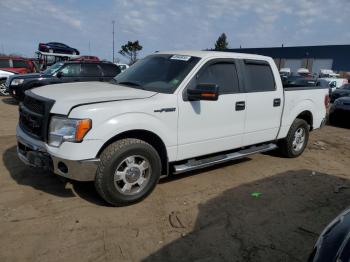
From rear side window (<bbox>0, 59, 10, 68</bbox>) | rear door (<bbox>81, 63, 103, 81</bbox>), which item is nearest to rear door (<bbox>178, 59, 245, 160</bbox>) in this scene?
rear door (<bbox>81, 63, 103, 81</bbox>)

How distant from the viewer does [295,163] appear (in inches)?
250

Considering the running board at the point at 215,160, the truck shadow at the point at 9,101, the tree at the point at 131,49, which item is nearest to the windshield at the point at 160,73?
the running board at the point at 215,160

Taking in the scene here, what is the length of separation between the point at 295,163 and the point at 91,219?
413cm

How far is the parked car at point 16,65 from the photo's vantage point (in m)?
15.4

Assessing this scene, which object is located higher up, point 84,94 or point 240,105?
point 84,94

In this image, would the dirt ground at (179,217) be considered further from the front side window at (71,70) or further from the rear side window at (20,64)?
the rear side window at (20,64)

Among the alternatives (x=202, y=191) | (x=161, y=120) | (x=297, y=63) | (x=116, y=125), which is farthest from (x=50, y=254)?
(x=297, y=63)

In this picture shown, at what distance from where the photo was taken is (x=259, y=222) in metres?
3.93


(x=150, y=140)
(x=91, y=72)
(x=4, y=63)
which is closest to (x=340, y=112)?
(x=91, y=72)

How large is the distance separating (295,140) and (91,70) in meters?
8.03

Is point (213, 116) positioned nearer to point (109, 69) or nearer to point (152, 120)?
point (152, 120)

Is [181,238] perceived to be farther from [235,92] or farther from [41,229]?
[235,92]

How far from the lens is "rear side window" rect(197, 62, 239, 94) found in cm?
470

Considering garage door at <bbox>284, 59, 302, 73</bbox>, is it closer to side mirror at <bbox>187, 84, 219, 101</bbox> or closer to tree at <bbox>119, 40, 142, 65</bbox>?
tree at <bbox>119, 40, 142, 65</bbox>
